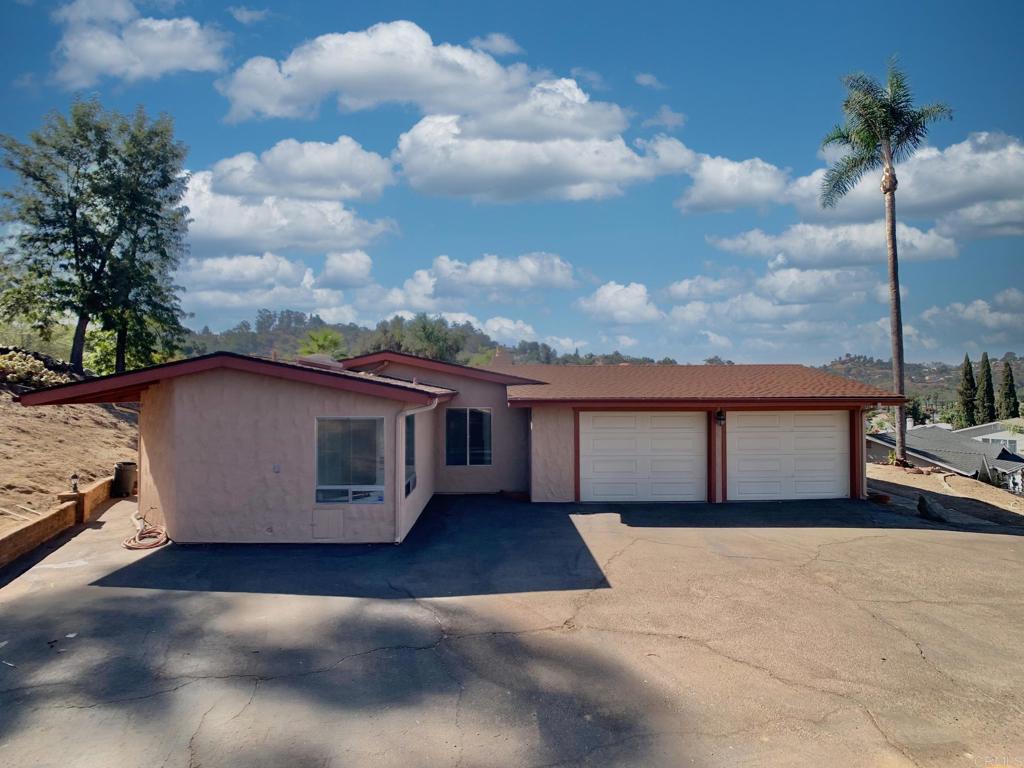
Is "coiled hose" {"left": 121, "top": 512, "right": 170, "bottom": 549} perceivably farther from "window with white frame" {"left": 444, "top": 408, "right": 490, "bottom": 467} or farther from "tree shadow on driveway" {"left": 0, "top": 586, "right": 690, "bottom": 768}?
"window with white frame" {"left": 444, "top": 408, "right": 490, "bottom": 467}

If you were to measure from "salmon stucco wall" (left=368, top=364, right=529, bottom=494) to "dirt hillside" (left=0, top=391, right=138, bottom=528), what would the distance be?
8.01 metres

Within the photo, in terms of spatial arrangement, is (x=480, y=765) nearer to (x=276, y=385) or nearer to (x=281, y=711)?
(x=281, y=711)

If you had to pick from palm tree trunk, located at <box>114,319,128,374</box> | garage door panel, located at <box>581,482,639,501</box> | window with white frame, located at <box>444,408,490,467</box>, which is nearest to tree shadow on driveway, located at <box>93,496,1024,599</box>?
garage door panel, located at <box>581,482,639,501</box>

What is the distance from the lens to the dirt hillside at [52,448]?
42.1ft

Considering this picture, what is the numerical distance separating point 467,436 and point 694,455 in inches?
216

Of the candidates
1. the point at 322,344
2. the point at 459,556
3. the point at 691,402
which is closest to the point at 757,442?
the point at 691,402

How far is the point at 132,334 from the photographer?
2891 cm

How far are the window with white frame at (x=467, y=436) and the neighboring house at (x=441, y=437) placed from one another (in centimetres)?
Result: 4

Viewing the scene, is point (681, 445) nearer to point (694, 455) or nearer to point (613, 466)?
point (694, 455)

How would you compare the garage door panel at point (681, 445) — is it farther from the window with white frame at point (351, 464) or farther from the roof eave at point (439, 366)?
the window with white frame at point (351, 464)

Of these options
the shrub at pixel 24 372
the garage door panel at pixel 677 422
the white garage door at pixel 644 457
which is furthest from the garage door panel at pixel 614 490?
the shrub at pixel 24 372

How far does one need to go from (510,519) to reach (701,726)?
8.11 m

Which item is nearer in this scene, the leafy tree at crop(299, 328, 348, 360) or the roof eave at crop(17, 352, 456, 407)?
the roof eave at crop(17, 352, 456, 407)

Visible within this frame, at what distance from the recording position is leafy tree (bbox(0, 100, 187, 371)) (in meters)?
27.6
